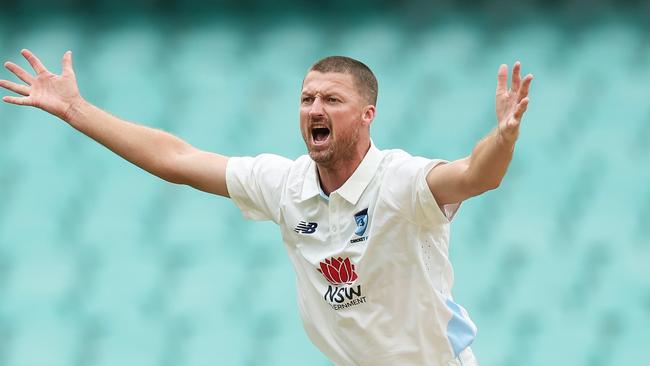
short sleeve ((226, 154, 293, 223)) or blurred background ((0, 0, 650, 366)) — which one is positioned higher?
blurred background ((0, 0, 650, 366))

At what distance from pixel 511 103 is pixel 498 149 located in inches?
6.8

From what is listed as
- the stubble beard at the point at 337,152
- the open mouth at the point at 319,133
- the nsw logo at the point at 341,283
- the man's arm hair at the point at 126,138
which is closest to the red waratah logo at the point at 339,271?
the nsw logo at the point at 341,283

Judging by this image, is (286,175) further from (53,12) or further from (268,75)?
(53,12)

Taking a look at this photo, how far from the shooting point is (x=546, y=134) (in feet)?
26.5

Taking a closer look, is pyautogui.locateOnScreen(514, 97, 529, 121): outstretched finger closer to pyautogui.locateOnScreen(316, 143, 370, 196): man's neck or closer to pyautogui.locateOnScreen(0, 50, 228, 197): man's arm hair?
pyautogui.locateOnScreen(316, 143, 370, 196): man's neck

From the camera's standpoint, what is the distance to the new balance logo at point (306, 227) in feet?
14.7

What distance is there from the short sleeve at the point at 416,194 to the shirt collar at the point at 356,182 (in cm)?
11

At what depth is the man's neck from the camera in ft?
14.7

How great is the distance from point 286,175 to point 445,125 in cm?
362

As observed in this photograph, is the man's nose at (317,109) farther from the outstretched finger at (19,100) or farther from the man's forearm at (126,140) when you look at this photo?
the outstretched finger at (19,100)

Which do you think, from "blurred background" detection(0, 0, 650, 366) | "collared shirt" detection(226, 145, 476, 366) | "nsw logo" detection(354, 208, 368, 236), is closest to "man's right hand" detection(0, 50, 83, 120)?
"collared shirt" detection(226, 145, 476, 366)

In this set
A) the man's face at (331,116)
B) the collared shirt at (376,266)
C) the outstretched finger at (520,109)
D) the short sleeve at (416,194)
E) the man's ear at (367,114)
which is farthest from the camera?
the man's ear at (367,114)

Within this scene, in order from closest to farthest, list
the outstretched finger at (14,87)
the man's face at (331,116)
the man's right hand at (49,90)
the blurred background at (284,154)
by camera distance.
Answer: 1. the man's face at (331,116)
2. the outstretched finger at (14,87)
3. the man's right hand at (49,90)
4. the blurred background at (284,154)

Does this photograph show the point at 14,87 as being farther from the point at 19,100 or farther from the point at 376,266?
the point at 376,266
